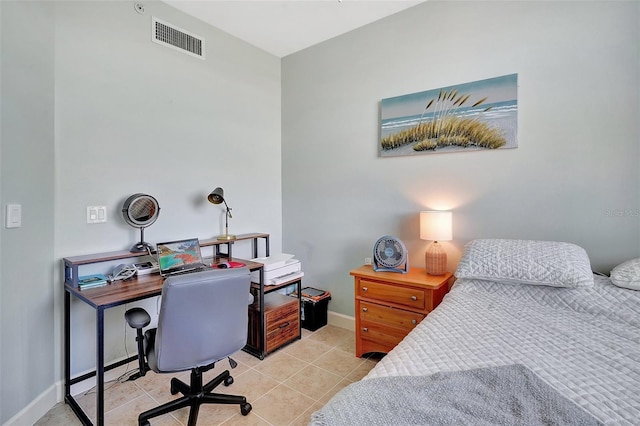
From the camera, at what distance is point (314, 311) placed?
9.81ft

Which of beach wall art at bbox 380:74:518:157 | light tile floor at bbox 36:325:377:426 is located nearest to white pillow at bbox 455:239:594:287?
beach wall art at bbox 380:74:518:157

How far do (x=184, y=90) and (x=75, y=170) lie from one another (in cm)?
107

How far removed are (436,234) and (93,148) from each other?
2486mm

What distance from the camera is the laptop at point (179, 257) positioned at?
2.15 m

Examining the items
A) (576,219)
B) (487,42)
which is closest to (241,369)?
(576,219)

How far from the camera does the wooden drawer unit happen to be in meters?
2.51

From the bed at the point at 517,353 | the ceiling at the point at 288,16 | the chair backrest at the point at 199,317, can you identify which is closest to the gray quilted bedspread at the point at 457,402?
the bed at the point at 517,353

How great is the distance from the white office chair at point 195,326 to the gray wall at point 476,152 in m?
1.56

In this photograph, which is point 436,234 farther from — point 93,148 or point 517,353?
point 93,148

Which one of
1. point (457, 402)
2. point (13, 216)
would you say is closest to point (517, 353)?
point (457, 402)

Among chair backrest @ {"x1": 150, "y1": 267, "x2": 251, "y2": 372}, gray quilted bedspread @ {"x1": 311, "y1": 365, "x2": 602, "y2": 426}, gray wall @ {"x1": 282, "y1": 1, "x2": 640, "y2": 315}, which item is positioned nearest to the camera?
gray quilted bedspread @ {"x1": 311, "y1": 365, "x2": 602, "y2": 426}

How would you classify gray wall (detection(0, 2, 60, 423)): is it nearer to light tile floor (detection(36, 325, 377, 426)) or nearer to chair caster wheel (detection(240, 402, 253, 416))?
light tile floor (detection(36, 325, 377, 426))

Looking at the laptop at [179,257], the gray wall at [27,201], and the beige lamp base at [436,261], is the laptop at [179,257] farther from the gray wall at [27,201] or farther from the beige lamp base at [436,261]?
the beige lamp base at [436,261]

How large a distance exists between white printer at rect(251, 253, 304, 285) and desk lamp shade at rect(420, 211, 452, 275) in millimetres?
1134
